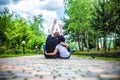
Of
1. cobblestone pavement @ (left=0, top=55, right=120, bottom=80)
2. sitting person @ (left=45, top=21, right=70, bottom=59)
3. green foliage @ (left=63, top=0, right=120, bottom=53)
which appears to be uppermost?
green foliage @ (left=63, top=0, right=120, bottom=53)

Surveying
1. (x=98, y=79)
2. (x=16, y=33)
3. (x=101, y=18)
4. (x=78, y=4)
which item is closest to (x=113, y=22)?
(x=101, y=18)

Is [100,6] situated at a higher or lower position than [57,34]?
higher

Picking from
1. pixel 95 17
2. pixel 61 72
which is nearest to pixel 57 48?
pixel 61 72

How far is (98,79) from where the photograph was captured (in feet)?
19.5

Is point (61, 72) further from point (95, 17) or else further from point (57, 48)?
point (95, 17)

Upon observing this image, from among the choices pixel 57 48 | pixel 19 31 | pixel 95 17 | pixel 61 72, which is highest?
pixel 19 31

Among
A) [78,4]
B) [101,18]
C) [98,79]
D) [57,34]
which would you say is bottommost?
[98,79]

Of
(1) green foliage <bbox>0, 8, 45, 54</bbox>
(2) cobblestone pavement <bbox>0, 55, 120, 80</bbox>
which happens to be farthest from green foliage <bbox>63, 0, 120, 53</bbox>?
(2) cobblestone pavement <bbox>0, 55, 120, 80</bbox>

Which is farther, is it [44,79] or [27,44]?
[27,44]

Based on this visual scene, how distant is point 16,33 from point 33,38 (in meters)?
2.35

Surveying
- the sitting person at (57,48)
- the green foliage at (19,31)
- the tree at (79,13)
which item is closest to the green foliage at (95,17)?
the tree at (79,13)

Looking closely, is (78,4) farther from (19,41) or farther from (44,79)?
(44,79)

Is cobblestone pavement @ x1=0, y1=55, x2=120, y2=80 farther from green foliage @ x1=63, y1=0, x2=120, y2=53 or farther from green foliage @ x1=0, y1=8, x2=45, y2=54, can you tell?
green foliage @ x1=0, y1=8, x2=45, y2=54

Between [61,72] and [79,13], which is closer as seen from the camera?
[61,72]
